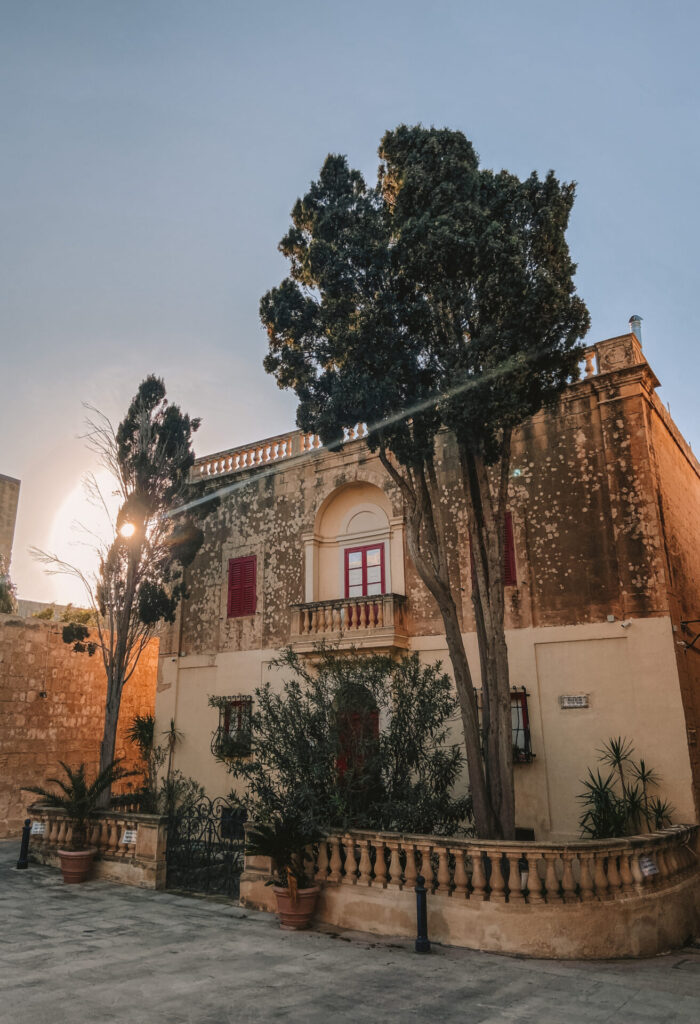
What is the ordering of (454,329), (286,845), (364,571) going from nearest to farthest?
1. (286,845)
2. (454,329)
3. (364,571)

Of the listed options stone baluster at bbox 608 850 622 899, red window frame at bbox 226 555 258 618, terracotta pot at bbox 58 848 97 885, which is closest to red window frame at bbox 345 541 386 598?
red window frame at bbox 226 555 258 618

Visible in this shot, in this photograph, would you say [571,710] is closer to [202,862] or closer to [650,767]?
[650,767]

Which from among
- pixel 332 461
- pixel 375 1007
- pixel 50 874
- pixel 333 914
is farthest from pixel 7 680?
pixel 375 1007

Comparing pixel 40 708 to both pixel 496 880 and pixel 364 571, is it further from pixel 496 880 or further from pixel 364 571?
pixel 496 880

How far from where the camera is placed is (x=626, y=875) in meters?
8.51

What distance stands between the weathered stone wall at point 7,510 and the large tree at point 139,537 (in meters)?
22.9

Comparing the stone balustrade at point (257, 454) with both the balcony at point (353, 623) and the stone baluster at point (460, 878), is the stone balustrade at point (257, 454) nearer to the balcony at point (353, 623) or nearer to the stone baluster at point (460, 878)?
the balcony at point (353, 623)

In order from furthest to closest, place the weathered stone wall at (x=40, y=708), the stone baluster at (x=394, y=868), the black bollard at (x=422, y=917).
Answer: the weathered stone wall at (x=40, y=708)
the stone baluster at (x=394, y=868)
the black bollard at (x=422, y=917)

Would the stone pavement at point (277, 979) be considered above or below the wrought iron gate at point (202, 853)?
below

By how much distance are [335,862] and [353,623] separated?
21.8 ft

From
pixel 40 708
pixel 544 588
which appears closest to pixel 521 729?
pixel 544 588

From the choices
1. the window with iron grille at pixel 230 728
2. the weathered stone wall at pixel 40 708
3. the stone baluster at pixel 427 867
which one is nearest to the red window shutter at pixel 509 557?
the window with iron grille at pixel 230 728

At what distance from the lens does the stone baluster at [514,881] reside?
26.6 ft

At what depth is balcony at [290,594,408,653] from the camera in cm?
1509
